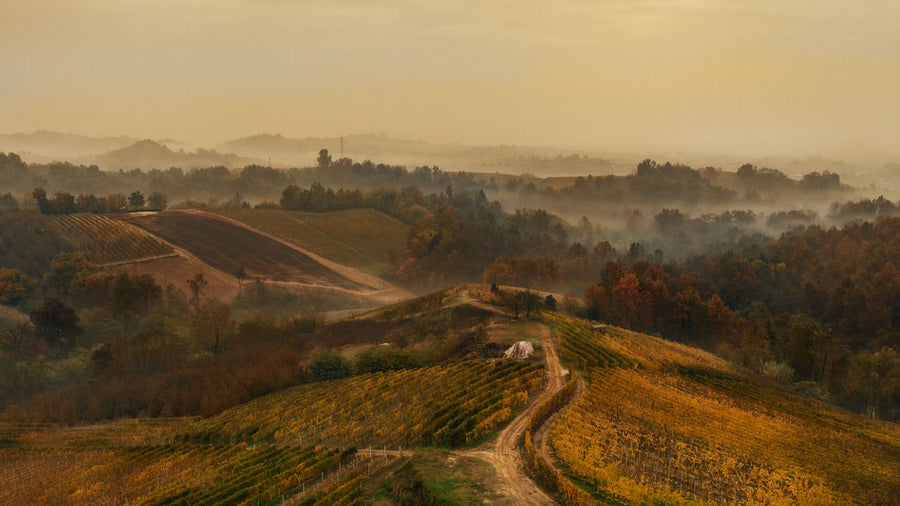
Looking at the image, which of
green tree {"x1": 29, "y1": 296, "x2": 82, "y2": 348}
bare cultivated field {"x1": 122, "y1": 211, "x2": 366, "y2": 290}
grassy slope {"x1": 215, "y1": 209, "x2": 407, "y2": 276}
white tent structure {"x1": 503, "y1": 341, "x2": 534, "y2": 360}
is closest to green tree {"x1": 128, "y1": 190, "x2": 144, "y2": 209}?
bare cultivated field {"x1": 122, "y1": 211, "x2": 366, "y2": 290}

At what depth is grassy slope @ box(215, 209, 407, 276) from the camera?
172 metres

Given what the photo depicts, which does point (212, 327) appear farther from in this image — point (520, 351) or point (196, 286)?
point (520, 351)

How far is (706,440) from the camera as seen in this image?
47.8 meters

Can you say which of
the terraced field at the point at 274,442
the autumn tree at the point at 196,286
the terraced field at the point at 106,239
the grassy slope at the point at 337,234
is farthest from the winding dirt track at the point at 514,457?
the grassy slope at the point at 337,234

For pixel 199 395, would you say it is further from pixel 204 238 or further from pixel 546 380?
pixel 204 238

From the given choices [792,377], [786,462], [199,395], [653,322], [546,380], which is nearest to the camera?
[786,462]

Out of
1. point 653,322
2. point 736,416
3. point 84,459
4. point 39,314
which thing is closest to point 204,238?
point 39,314

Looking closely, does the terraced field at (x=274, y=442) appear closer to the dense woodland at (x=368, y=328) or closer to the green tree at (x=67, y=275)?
the dense woodland at (x=368, y=328)

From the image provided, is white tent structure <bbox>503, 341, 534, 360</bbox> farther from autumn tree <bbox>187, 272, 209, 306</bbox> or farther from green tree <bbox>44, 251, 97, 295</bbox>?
green tree <bbox>44, 251, 97, 295</bbox>

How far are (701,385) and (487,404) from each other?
3489 cm

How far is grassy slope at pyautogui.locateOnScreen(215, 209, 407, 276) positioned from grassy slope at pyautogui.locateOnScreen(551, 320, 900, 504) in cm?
10464

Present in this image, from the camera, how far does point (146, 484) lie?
47969mm

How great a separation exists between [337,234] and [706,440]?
5922 inches

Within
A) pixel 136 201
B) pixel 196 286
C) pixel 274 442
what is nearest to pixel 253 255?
pixel 196 286
